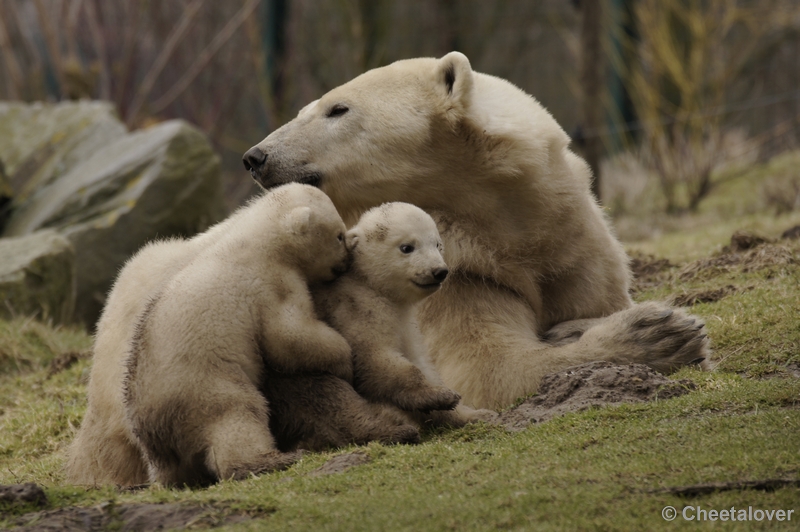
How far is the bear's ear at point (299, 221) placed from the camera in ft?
11.6

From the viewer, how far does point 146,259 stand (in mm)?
4250

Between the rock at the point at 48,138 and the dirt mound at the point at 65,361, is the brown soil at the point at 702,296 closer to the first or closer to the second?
the dirt mound at the point at 65,361

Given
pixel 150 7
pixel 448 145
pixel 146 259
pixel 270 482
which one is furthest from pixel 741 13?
pixel 270 482

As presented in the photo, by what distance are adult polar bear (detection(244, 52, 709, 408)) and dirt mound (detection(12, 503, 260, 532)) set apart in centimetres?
157

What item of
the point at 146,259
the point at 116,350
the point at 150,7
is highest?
the point at 150,7

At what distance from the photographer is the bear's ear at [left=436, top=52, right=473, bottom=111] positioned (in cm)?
435

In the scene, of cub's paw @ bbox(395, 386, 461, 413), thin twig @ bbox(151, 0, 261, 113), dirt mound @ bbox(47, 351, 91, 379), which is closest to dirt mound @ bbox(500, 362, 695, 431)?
cub's paw @ bbox(395, 386, 461, 413)

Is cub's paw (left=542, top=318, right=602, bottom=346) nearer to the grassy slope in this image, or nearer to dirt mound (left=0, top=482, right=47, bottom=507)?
the grassy slope

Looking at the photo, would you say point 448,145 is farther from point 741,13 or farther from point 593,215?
point 741,13

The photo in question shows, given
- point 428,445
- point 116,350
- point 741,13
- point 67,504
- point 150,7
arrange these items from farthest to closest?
point 150,7, point 741,13, point 116,350, point 428,445, point 67,504

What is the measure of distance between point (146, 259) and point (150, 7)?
12.2 metres

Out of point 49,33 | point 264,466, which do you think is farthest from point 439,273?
point 49,33

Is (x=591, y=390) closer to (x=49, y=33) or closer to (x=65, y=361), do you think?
(x=65, y=361)

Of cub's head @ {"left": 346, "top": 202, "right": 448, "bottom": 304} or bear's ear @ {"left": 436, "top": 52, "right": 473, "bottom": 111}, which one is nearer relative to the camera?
cub's head @ {"left": 346, "top": 202, "right": 448, "bottom": 304}
